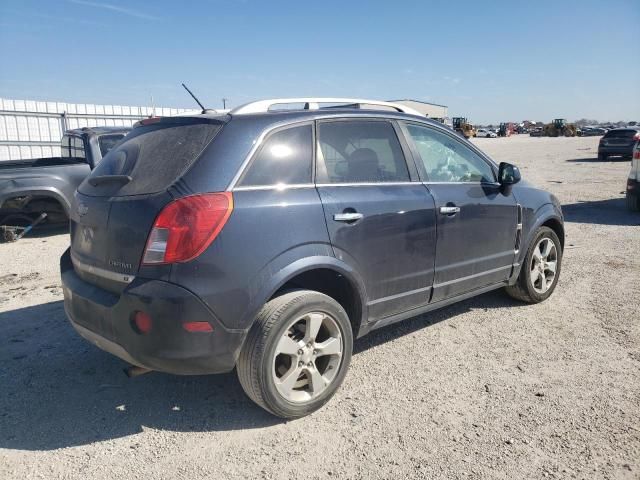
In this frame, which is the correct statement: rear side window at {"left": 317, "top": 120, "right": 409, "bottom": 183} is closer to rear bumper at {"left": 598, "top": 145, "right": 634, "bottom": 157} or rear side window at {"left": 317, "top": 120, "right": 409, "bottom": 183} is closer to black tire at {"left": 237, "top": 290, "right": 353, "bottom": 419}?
black tire at {"left": 237, "top": 290, "right": 353, "bottom": 419}

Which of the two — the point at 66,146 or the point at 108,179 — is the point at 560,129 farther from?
the point at 108,179

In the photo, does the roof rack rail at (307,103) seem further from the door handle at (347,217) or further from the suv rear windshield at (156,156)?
the door handle at (347,217)

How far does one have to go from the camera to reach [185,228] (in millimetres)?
2613

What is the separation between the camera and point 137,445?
9.09ft

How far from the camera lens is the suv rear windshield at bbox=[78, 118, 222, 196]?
2.85 metres

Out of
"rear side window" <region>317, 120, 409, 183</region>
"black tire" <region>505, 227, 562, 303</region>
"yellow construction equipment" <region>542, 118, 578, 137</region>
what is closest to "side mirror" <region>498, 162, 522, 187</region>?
"black tire" <region>505, 227, 562, 303</region>

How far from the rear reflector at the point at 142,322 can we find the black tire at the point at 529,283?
11.3 ft

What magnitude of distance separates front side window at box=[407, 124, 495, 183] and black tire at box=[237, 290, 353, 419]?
1528mm

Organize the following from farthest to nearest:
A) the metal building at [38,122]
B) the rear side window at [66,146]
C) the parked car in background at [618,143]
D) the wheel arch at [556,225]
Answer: the parked car in background at [618,143] → the metal building at [38,122] → the rear side window at [66,146] → the wheel arch at [556,225]

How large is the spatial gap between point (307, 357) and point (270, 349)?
309 mm

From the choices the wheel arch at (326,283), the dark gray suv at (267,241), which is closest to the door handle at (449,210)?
the dark gray suv at (267,241)

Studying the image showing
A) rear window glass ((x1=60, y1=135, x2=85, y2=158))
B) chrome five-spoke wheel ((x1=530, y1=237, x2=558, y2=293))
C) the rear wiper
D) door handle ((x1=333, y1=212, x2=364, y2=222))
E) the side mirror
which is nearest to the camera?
the rear wiper

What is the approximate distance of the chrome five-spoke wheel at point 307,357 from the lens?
2.93 m

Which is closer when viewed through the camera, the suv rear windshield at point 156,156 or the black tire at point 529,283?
the suv rear windshield at point 156,156
